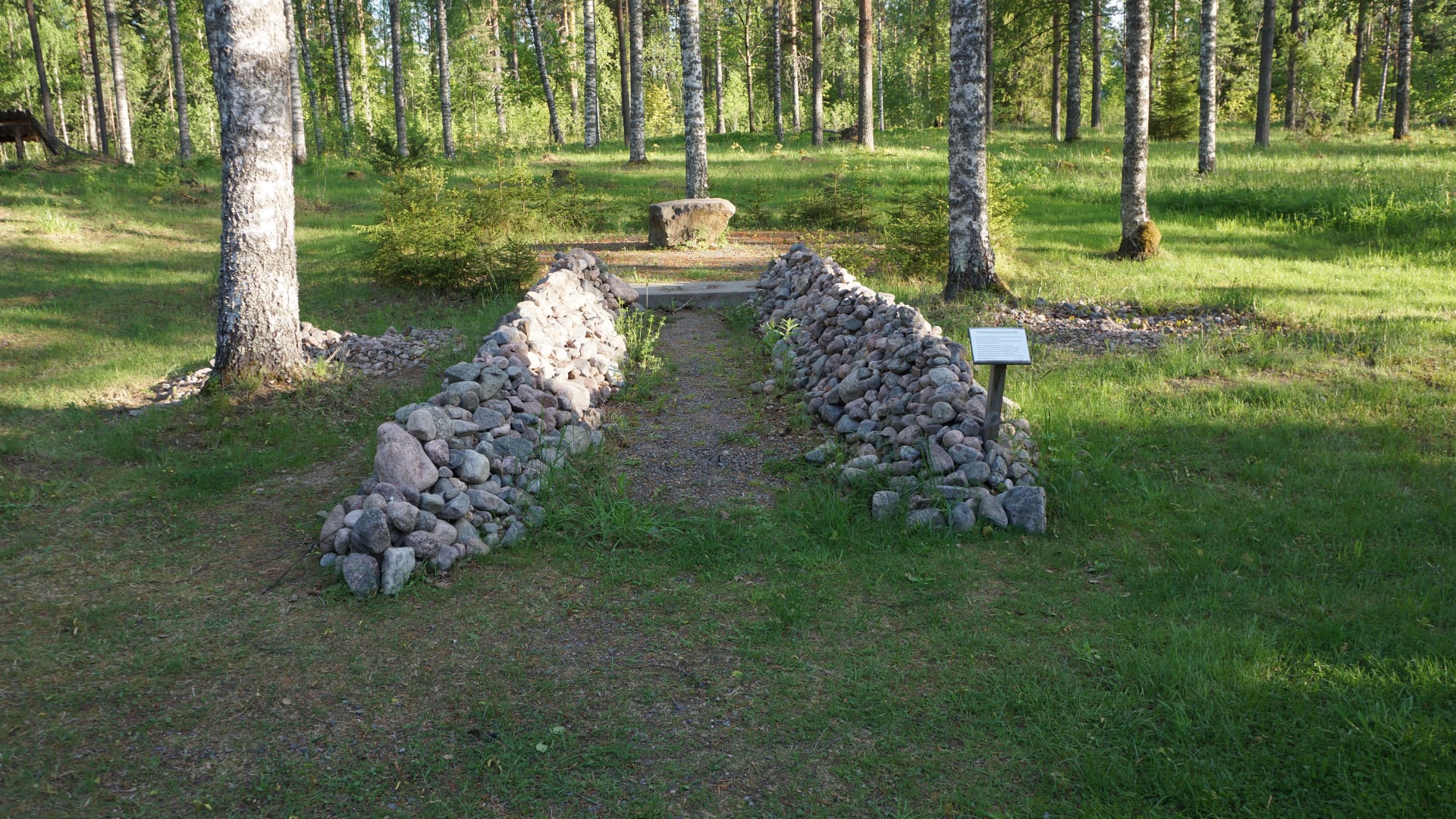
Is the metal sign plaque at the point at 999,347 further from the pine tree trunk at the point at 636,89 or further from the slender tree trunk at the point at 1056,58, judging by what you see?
the slender tree trunk at the point at 1056,58

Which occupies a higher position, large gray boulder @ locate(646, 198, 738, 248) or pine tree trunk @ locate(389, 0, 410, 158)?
pine tree trunk @ locate(389, 0, 410, 158)

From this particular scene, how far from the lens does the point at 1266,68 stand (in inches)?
848

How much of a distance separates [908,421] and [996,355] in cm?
82

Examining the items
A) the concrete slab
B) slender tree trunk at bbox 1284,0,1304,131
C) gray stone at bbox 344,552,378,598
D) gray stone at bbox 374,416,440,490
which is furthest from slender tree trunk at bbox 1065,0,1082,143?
gray stone at bbox 344,552,378,598

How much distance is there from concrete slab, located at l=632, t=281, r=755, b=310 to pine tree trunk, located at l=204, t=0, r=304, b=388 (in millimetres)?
4248

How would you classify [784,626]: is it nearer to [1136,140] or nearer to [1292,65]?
[1136,140]

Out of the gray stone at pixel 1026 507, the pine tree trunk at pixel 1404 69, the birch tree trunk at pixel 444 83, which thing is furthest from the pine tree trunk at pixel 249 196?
the pine tree trunk at pixel 1404 69

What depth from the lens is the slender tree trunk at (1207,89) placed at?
56.1 ft

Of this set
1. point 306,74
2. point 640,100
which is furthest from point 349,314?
point 306,74

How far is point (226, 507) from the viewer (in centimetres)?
532

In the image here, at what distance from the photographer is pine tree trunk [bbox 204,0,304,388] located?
21.8 ft

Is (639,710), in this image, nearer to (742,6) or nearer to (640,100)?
(640,100)

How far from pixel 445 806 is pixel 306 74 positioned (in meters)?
38.6

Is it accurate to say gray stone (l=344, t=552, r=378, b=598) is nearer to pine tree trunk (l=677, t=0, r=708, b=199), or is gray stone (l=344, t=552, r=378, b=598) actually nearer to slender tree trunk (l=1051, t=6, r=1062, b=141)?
pine tree trunk (l=677, t=0, r=708, b=199)
